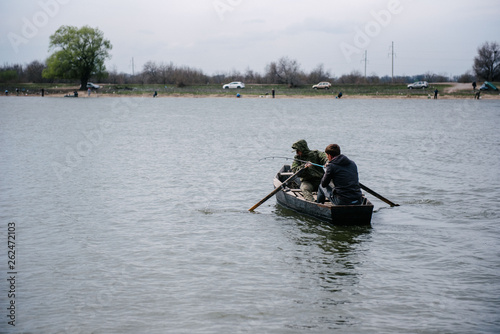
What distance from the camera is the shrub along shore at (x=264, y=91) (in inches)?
3177

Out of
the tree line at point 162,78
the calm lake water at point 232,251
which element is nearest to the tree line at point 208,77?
the tree line at point 162,78

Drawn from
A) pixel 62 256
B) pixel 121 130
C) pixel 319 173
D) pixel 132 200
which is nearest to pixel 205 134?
pixel 121 130

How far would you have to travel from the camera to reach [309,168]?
44.9ft

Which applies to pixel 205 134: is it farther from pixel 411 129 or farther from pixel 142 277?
pixel 142 277

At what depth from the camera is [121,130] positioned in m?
40.6

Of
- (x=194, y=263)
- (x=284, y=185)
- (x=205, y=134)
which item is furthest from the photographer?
(x=205, y=134)

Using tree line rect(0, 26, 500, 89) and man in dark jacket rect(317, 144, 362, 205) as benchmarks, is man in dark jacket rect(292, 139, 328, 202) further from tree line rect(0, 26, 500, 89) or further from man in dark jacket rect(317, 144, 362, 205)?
tree line rect(0, 26, 500, 89)

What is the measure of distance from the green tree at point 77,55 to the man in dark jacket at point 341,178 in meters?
93.5

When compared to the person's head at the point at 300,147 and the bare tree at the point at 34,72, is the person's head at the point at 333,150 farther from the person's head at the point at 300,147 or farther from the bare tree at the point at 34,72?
the bare tree at the point at 34,72

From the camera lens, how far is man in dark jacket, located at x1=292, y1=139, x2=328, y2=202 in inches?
535

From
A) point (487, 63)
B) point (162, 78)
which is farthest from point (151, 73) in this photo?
point (487, 63)

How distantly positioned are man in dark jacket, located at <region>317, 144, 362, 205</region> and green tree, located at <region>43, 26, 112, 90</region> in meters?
93.5

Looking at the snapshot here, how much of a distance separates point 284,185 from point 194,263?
196 inches

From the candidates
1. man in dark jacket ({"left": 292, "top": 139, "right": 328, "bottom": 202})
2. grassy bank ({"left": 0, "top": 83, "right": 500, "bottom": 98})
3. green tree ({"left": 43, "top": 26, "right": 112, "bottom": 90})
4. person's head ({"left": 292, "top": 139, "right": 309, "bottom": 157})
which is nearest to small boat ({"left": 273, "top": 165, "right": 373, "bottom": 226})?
man in dark jacket ({"left": 292, "top": 139, "right": 328, "bottom": 202})
